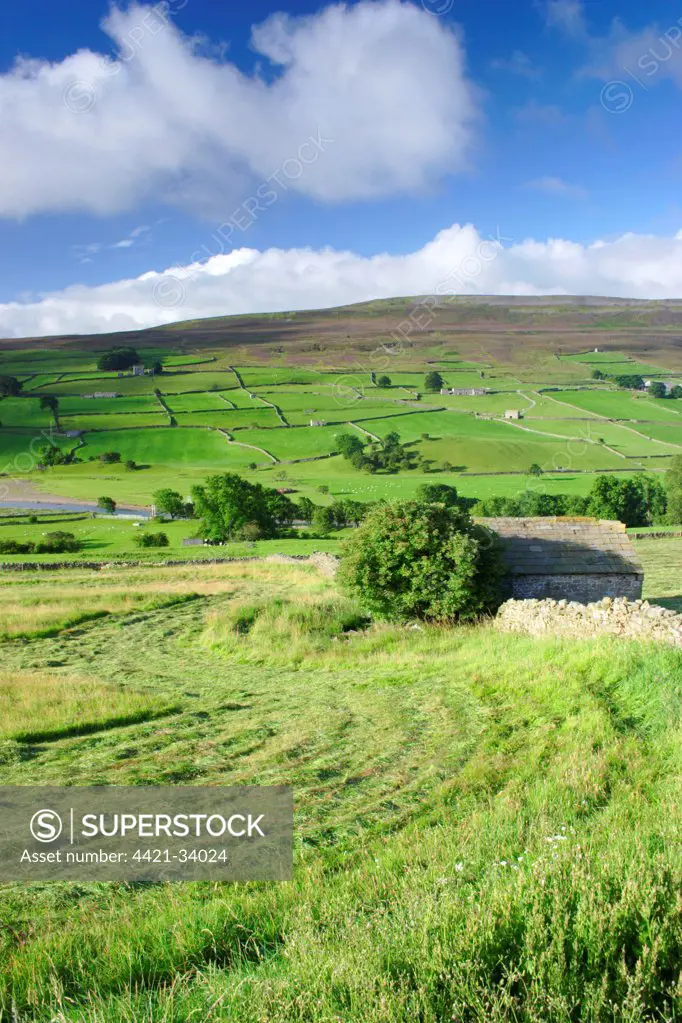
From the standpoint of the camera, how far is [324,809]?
24.4ft

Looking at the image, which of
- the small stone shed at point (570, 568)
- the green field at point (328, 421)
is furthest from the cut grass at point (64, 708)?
the green field at point (328, 421)

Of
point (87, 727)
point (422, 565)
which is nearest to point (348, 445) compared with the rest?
point (422, 565)

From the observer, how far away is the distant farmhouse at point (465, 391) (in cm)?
14625

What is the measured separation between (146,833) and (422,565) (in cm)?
1290

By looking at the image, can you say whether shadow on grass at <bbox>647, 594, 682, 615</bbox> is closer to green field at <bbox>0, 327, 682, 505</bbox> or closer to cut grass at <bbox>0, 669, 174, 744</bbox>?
cut grass at <bbox>0, 669, 174, 744</bbox>

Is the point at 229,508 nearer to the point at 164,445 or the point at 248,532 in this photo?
the point at 248,532

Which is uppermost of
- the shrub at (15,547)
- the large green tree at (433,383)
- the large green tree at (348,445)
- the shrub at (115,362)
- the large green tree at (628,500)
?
the shrub at (115,362)

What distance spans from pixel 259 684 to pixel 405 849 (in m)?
9.25

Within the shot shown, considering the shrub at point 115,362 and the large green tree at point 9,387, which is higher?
the shrub at point 115,362

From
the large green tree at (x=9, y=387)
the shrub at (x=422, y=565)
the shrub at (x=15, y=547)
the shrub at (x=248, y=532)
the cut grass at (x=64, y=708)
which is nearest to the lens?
the cut grass at (x=64, y=708)

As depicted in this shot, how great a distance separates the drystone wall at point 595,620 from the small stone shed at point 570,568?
9.44 ft

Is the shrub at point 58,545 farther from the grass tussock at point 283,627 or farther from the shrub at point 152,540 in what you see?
the grass tussock at point 283,627

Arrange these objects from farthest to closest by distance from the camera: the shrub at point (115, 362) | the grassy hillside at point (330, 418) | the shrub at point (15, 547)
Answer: the shrub at point (115, 362) < the grassy hillside at point (330, 418) < the shrub at point (15, 547)

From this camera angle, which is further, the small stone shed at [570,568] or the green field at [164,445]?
the green field at [164,445]
